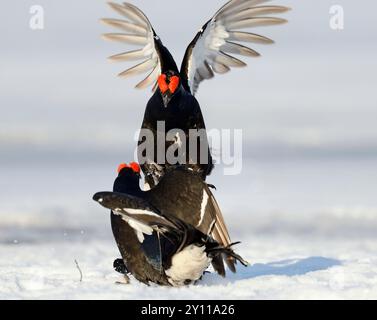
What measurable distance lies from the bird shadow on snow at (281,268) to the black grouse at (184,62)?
3.26 ft

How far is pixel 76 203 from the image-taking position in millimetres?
12648

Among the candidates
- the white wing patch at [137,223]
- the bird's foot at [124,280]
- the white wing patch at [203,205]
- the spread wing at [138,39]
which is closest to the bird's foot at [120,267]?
the bird's foot at [124,280]

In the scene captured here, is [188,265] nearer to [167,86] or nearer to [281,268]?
[281,268]

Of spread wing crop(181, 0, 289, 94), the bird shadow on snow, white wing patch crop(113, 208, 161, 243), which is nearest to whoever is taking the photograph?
white wing patch crop(113, 208, 161, 243)

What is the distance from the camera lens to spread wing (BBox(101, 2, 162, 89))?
1008 centimetres

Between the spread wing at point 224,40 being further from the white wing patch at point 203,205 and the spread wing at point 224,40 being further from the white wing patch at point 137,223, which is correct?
the white wing patch at point 137,223

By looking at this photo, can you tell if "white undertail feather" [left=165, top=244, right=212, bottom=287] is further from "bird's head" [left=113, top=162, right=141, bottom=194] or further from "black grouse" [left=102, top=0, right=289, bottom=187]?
"black grouse" [left=102, top=0, right=289, bottom=187]

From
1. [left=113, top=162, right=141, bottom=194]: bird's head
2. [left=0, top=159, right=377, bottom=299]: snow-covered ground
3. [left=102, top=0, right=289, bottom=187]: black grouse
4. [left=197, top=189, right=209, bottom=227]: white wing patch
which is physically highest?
[left=102, top=0, right=289, bottom=187]: black grouse

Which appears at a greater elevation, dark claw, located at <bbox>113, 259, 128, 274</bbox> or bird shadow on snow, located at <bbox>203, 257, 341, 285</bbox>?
dark claw, located at <bbox>113, 259, 128, 274</bbox>

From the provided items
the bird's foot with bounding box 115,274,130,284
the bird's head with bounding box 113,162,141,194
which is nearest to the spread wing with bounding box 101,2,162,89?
the bird's head with bounding box 113,162,141,194

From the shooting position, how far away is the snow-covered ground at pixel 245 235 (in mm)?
7578

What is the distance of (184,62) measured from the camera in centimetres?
1009

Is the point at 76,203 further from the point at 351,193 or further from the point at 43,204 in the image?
the point at 351,193

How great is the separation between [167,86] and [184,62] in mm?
1127
